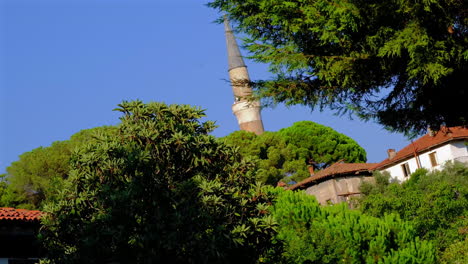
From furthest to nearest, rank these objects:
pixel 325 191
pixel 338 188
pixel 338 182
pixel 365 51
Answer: pixel 325 191 < pixel 338 182 < pixel 338 188 < pixel 365 51

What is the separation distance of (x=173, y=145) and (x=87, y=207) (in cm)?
209

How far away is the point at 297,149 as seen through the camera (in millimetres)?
52219

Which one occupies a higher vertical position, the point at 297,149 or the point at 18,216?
the point at 297,149

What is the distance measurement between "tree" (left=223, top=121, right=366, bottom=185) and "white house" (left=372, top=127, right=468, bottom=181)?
23.5 feet

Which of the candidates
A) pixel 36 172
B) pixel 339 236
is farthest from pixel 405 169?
pixel 339 236

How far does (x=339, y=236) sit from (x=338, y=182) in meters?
25.3

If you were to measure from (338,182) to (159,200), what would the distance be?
33.3 metres

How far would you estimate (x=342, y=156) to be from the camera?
5391 centimetres

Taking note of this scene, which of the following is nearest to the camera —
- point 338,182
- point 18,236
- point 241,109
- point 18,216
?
point 18,216

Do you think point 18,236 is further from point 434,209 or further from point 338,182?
point 338,182

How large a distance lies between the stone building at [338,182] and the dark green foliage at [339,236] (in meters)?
22.0

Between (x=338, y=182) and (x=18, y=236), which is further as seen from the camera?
(x=338, y=182)

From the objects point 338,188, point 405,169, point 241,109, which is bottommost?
point 338,188

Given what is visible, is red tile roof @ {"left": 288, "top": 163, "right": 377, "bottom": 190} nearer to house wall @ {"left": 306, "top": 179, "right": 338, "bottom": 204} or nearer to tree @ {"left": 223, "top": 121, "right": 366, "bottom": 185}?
house wall @ {"left": 306, "top": 179, "right": 338, "bottom": 204}
